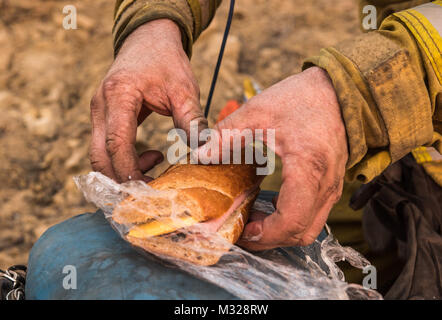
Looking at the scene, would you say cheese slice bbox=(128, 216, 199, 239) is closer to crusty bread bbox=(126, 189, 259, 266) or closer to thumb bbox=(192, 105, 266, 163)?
crusty bread bbox=(126, 189, 259, 266)

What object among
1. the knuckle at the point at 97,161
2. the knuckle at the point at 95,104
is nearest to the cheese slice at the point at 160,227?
the knuckle at the point at 97,161

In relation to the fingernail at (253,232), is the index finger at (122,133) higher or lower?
higher

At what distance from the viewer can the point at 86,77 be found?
3.21 m

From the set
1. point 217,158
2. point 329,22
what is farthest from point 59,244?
point 329,22

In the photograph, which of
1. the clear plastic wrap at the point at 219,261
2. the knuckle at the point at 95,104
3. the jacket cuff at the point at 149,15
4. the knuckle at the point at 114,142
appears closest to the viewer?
the clear plastic wrap at the point at 219,261

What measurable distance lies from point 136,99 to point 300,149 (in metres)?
0.50

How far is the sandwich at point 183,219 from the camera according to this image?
101cm

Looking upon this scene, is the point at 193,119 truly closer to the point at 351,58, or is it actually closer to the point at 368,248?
the point at 351,58

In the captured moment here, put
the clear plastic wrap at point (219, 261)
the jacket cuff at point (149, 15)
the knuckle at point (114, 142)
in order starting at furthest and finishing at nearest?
the jacket cuff at point (149, 15) < the knuckle at point (114, 142) < the clear plastic wrap at point (219, 261)

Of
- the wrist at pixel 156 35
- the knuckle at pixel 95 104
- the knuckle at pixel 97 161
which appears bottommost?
the knuckle at pixel 97 161

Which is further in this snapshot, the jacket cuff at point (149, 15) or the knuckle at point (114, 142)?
the jacket cuff at point (149, 15)

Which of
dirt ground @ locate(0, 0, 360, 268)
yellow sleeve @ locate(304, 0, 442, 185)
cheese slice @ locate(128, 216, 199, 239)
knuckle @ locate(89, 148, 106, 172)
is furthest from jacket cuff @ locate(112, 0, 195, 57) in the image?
dirt ground @ locate(0, 0, 360, 268)

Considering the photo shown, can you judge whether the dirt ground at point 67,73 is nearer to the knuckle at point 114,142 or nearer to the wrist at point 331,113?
the knuckle at point 114,142

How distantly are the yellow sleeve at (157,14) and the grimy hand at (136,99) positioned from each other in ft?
0.34
